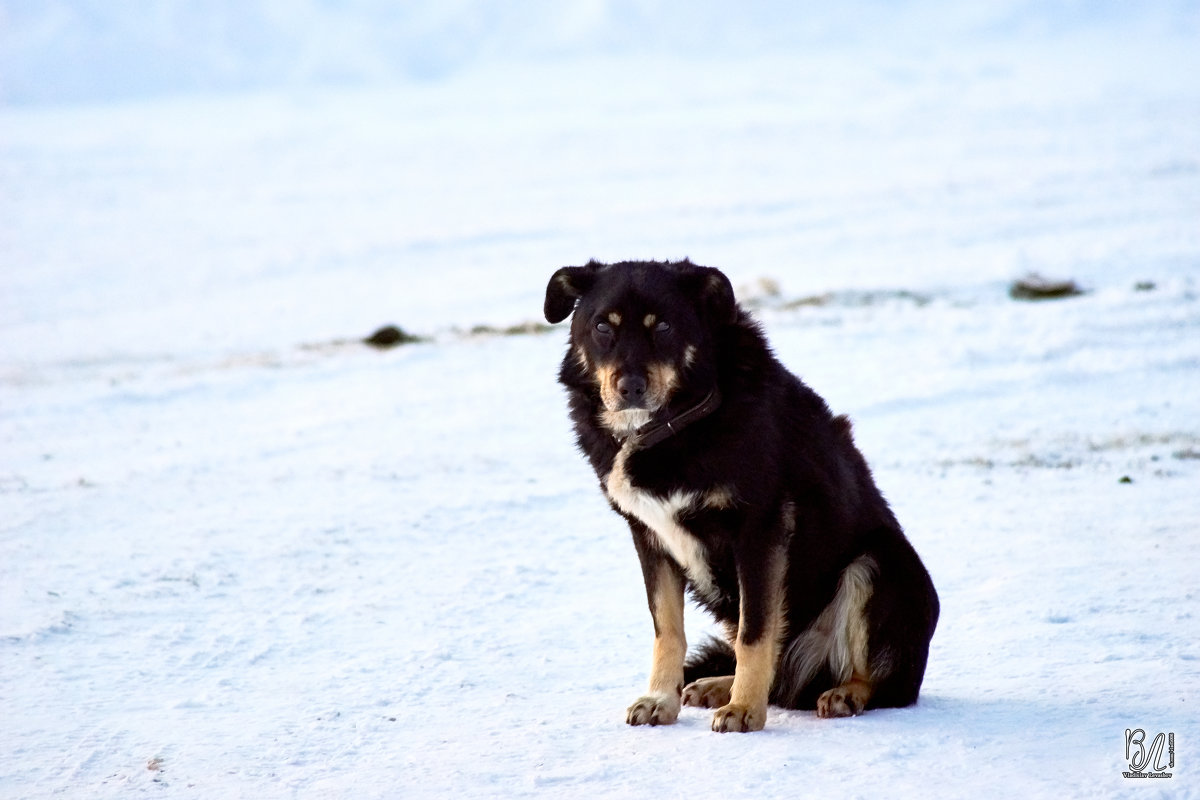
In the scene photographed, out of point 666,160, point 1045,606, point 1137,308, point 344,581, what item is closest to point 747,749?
point 1045,606

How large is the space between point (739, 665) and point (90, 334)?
16.1 metres

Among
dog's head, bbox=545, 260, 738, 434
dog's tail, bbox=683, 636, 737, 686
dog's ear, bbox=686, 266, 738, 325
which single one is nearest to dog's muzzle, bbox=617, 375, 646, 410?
dog's head, bbox=545, 260, 738, 434

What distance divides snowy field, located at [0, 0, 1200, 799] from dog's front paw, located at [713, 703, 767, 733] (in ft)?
0.27

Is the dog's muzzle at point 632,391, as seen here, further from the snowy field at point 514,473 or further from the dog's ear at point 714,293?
the snowy field at point 514,473

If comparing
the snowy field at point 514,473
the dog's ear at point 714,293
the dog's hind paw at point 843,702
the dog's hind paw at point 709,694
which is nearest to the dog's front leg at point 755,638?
the snowy field at point 514,473

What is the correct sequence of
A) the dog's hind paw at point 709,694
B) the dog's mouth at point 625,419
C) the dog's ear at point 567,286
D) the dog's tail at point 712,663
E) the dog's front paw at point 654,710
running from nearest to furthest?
the dog's mouth at point 625,419 → the dog's front paw at point 654,710 → the dog's ear at point 567,286 → the dog's hind paw at point 709,694 → the dog's tail at point 712,663

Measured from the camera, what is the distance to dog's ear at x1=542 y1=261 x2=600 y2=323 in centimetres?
475

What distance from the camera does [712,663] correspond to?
16.7 ft

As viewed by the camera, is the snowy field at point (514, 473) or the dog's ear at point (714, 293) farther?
the dog's ear at point (714, 293)

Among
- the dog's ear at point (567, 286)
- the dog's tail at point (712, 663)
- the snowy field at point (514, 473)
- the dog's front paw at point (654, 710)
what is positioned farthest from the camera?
the dog's tail at point (712, 663)

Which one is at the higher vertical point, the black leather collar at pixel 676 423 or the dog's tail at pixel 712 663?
the black leather collar at pixel 676 423

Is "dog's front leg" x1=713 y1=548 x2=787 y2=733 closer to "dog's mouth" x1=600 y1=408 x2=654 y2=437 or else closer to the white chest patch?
the white chest patch

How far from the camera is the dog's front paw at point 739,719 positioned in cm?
435

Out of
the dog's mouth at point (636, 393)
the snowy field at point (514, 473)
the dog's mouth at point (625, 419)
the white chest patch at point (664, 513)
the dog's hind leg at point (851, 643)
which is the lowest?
the snowy field at point (514, 473)
